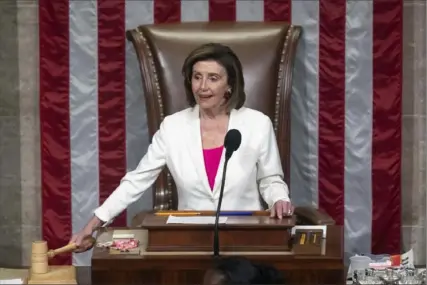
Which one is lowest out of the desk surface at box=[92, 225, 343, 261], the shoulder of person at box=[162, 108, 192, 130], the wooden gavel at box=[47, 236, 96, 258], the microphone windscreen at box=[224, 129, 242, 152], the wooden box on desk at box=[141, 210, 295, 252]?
the desk surface at box=[92, 225, 343, 261]

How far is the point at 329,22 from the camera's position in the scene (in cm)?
420

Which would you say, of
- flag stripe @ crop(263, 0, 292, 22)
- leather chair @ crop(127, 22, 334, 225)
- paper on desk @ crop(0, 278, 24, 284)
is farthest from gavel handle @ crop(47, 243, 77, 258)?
flag stripe @ crop(263, 0, 292, 22)

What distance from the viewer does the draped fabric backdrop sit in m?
4.21

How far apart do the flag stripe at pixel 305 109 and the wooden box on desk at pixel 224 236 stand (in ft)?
5.50

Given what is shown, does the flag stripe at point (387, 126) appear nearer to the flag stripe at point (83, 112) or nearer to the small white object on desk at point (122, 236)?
the flag stripe at point (83, 112)

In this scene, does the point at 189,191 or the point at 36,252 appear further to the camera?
the point at 189,191

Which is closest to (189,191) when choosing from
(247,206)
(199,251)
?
(247,206)

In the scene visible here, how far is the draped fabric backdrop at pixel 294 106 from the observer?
4207mm

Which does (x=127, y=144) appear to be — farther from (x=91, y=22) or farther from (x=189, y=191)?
(x=189, y=191)

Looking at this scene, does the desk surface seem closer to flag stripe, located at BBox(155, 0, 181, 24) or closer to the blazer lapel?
the blazer lapel

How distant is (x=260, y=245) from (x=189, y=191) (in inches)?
35.2

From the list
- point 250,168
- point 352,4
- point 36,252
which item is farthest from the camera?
point 352,4

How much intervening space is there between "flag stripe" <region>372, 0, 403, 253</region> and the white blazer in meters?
0.90

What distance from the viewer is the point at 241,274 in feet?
7.18
